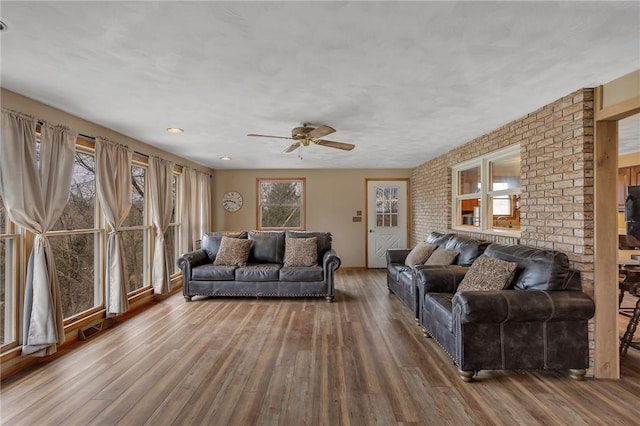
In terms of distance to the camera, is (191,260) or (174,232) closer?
(191,260)

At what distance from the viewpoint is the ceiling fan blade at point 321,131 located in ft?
9.61

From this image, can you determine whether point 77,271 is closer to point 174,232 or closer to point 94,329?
point 94,329

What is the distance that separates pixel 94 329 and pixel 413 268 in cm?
365

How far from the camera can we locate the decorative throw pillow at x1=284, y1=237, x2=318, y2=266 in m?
4.73

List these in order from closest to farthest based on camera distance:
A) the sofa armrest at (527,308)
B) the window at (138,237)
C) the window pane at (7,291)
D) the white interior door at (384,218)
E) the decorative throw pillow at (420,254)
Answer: the sofa armrest at (527,308) → the window pane at (7,291) → the decorative throw pillow at (420,254) → the window at (138,237) → the white interior door at (384,218)

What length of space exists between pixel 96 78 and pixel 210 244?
3.30 meters

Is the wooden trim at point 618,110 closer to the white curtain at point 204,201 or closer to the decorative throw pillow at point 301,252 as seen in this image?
the decorative throw pillow at point 301,252

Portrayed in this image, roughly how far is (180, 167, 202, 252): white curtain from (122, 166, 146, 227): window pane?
90 cm

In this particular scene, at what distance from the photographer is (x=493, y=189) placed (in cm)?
393

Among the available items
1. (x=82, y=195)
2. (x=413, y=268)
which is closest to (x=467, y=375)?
(x=413, y=268)

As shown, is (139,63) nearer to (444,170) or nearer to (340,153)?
(340,153)

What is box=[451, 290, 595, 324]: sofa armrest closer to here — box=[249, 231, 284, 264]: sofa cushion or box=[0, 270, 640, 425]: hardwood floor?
box=[0, 270, 640, 425]: hardwood floor

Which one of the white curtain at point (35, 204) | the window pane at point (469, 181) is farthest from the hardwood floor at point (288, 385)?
the window pane at point (469, 181)

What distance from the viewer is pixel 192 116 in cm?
312
